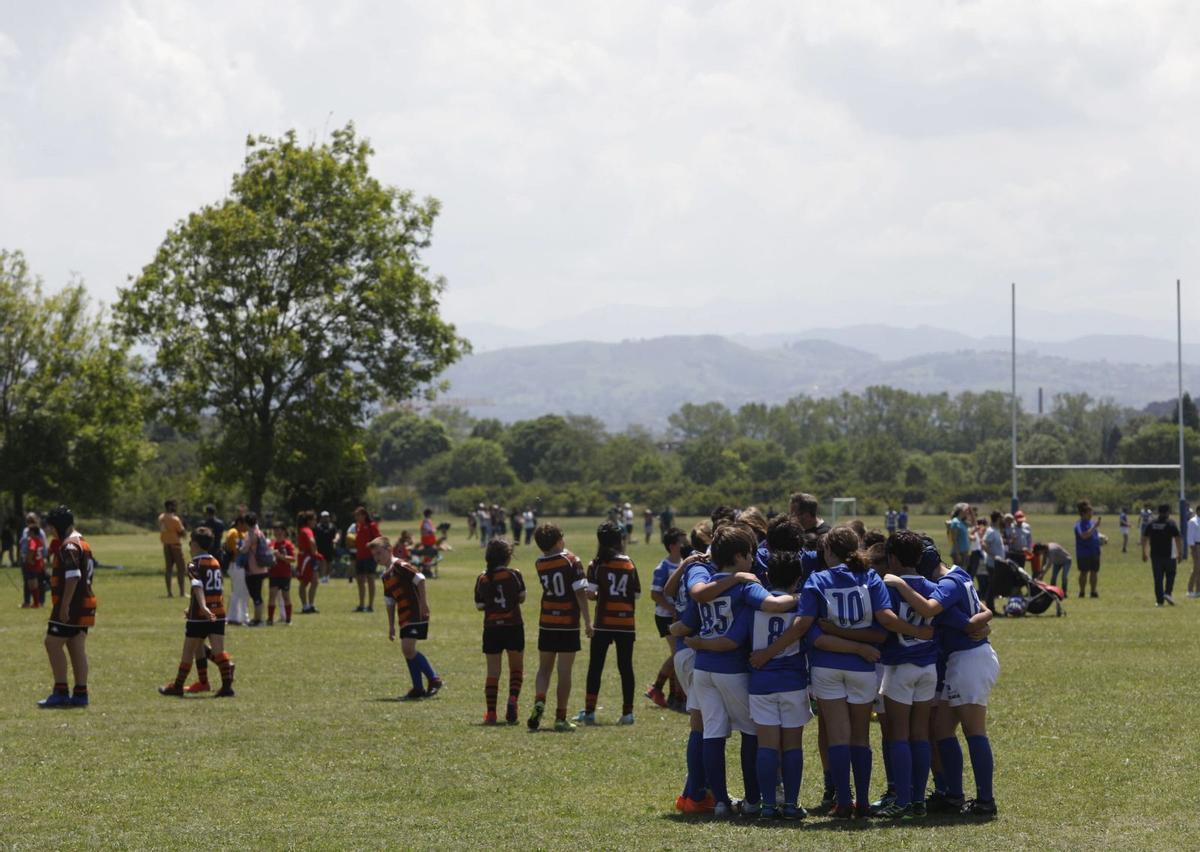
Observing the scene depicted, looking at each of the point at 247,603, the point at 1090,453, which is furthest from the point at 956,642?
the point at 1090,453

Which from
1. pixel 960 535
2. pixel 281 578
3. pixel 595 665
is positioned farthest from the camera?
pixel 960 535

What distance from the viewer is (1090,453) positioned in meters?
137

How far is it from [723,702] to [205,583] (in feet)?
25.4

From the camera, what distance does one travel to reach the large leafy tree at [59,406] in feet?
161

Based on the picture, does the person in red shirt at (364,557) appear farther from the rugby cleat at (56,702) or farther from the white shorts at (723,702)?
the white shorts at (723,702)

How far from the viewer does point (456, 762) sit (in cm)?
1127

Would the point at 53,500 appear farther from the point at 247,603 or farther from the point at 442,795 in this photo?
the point at 442,795

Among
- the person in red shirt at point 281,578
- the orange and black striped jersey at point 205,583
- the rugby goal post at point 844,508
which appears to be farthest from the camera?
the rugby goal post at point 844,508

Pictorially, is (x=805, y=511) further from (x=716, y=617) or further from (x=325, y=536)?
(x=325, y=536)

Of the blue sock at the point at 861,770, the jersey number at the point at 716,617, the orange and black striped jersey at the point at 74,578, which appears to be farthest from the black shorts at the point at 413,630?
the blue sock at the point at 861,770

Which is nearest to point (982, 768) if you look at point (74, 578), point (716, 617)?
point (716, 617)

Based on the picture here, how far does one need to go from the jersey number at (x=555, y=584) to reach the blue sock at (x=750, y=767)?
3.97m

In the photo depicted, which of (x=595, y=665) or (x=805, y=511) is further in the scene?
(x=595, y=665)

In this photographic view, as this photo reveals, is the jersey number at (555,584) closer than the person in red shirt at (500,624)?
Yes
